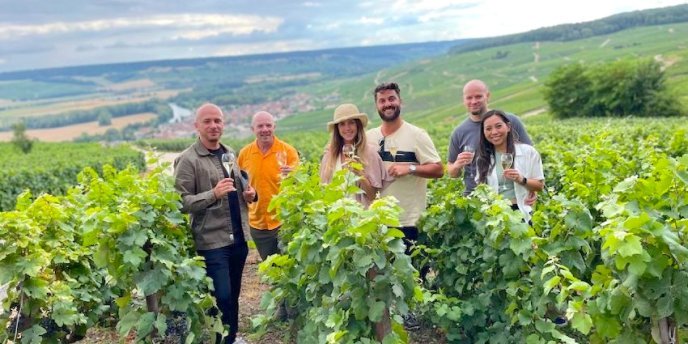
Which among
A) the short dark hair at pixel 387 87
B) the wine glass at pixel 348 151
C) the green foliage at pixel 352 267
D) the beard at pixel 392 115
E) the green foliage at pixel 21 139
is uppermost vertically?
the short dark hair at pixel 387 87

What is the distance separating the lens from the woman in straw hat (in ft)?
16.7

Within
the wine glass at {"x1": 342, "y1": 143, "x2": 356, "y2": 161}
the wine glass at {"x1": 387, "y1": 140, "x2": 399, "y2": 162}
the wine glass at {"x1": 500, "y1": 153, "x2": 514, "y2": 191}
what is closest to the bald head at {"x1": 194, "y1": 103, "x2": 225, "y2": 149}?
the wine glass at {"x1": 342, "y1": 143, "x2": 356, "y2": 161}

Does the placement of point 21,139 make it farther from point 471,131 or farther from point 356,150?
point 471,131

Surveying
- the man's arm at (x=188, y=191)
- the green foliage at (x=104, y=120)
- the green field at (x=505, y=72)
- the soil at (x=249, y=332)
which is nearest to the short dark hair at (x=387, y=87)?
the man's arm at (x=188, y=191)

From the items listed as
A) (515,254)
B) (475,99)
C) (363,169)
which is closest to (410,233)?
(363,169)

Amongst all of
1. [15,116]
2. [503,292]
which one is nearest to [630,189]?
[503,292]

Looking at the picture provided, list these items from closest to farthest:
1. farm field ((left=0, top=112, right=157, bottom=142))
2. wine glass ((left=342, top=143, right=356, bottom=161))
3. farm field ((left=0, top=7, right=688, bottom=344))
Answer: farm field ((left=0, top=7, right=688, bottom=344)) < wine glass ((left=342, top=143, right=356, bottom=161)) < farm field ((left=0, top=112, right=157, bottom=142))

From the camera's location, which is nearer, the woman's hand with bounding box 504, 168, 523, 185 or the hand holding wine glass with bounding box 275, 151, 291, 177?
the woman's hand with bounding box 504, 168, 523, 185

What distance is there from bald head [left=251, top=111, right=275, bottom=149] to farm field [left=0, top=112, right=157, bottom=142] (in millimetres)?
132685

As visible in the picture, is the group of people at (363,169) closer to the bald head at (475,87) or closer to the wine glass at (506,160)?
the wine glass at (506,160)

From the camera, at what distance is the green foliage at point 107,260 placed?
449 centimetres

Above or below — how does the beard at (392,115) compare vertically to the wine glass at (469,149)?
above

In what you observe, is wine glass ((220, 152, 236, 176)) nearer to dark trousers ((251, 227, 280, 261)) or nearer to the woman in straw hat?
the woman in straw hat

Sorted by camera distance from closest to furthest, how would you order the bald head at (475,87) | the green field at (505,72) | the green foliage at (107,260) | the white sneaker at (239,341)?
1. the green foliage at (107,260)
2. the white sneaker at (239,341)
3. the bald head at (475,87)
4. the green field at (505,72)
